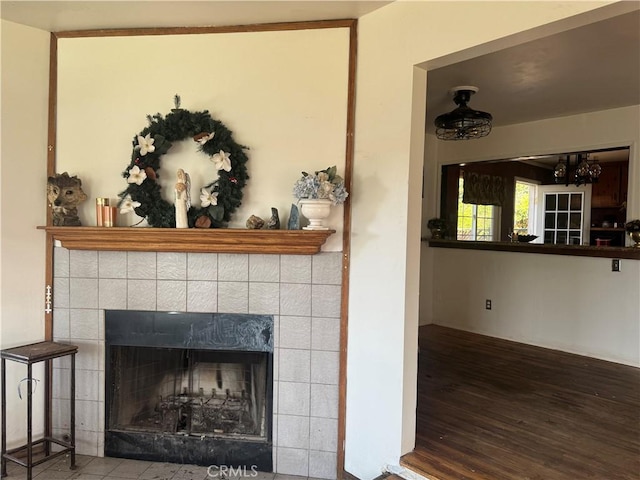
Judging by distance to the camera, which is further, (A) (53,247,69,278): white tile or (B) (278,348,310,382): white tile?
(A) (53,247,69,278): white tile

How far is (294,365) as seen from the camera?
7.61 feet

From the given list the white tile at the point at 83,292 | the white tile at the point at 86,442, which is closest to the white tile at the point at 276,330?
the white tile at the point at 83,292

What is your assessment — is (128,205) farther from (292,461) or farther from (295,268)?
(292,461)

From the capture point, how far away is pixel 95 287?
2.46 metres

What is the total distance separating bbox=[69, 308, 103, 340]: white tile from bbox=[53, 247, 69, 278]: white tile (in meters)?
0.23

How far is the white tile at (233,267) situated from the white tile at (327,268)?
0.40 meters

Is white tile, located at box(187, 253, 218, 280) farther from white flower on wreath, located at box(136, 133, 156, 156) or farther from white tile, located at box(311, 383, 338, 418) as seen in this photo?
white tile, located at box(311, 383, 338, 418)

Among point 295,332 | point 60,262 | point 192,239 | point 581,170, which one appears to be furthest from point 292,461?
point 581,170

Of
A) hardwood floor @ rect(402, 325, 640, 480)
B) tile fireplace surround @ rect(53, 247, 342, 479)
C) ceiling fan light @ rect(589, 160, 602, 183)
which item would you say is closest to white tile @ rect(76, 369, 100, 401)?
tile fireplace surround @ rect(53, 247, 342, 479)

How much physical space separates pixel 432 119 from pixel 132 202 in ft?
9.62

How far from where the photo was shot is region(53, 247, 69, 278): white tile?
8.15 feet

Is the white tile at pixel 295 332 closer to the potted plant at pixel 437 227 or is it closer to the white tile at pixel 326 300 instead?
the white tile at pixel 326 300

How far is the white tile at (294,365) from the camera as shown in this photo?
2307 mm

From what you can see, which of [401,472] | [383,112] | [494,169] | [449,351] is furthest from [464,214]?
[401,472]
